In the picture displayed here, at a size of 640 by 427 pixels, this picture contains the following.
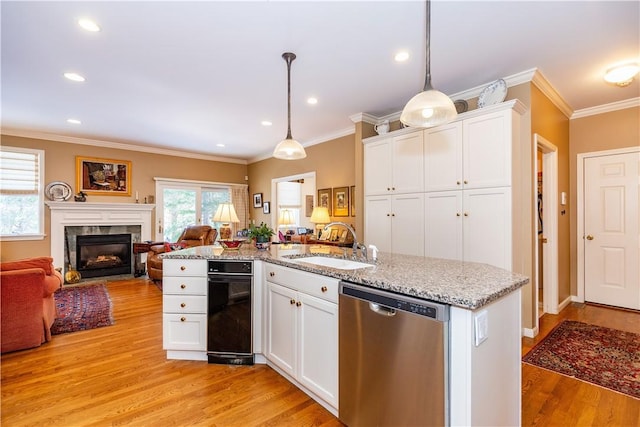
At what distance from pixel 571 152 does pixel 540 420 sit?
3774mm

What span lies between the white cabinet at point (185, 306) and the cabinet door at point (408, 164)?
2.39m

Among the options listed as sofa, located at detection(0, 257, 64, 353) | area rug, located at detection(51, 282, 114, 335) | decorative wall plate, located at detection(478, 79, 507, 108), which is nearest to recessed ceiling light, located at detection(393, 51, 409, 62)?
decorative wall plate, located at detection(478, 79, 507, 108)

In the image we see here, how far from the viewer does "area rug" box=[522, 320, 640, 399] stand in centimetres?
226

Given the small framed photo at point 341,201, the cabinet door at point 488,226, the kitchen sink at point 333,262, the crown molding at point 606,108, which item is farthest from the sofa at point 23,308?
the crown molding at point 606,108

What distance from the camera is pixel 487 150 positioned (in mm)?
2932

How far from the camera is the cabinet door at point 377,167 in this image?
3840 mm

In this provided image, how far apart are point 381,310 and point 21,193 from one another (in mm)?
6320

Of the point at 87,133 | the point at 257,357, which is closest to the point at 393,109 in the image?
the point at 257,357

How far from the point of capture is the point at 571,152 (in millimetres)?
4168

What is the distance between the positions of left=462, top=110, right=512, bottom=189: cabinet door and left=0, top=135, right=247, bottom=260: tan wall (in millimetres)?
5657

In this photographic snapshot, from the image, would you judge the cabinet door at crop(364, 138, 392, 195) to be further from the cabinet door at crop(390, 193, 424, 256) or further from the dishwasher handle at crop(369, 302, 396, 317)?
the dishwasher handle at crop(369, 302, 396, 317)

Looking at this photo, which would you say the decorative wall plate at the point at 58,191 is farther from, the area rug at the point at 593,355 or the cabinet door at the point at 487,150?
the area rug at the point at 593,355

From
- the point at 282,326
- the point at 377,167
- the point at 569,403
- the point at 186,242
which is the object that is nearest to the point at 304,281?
the point at 282,326

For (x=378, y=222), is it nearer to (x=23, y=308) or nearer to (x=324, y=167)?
(x=324, y=167)
